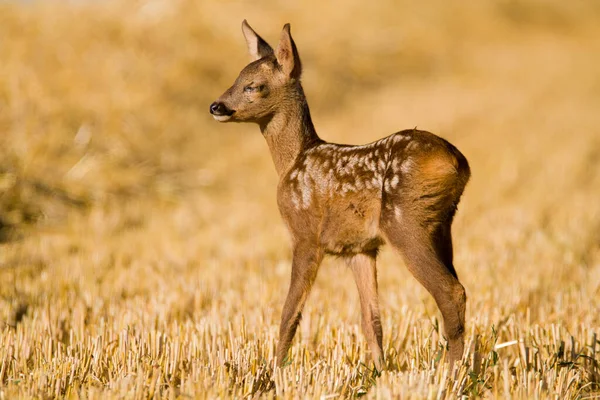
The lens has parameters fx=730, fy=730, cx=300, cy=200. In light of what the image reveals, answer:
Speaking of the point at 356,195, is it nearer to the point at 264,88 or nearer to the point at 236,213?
the point at 264,88

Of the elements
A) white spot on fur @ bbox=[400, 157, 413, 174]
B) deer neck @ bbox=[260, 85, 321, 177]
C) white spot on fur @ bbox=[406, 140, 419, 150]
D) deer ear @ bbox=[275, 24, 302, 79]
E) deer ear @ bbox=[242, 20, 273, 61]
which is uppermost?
deer ear @ bbox=[242, 20, 273, 61]

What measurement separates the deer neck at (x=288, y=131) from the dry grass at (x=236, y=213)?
1.24m

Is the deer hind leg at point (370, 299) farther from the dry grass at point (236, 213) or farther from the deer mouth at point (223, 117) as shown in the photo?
the deer mouth at point (223, 117)

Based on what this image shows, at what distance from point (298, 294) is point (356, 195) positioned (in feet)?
2.27

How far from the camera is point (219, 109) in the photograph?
181 inches

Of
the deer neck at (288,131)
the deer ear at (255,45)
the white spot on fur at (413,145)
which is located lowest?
the white spot on fur at (413,145)

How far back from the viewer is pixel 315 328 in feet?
17.8

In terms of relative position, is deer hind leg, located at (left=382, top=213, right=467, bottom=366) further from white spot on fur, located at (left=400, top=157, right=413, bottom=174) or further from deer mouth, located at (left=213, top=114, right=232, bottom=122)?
deer mouth, located at (left=213, top=114, right=232, bottom=122)

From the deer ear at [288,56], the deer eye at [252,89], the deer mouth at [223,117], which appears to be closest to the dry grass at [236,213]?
the deer mouth at [223,117]

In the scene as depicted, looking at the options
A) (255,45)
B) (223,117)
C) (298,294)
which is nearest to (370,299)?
(298,294)

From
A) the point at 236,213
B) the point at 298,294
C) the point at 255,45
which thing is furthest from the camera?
the point at 236,213

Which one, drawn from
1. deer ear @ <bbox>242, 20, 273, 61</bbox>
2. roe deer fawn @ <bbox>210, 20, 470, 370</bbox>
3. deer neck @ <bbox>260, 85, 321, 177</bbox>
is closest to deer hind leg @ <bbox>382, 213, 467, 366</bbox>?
roe deer fawn @ <bbox>210, 20, 470, 370</bbox>

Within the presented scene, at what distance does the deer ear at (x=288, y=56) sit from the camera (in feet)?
15.2

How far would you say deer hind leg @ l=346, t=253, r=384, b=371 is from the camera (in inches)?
183
